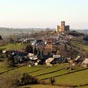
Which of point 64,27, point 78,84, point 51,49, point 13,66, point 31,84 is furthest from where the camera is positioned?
point 64,27

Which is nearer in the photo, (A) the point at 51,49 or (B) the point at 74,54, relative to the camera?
(B) the point at 74,54

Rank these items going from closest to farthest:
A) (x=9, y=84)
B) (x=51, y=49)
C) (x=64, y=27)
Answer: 1. (x=9, y=84)
2. (x=51, y=49)
3. (x=64, y=27)

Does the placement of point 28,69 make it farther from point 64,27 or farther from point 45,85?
point 64,27

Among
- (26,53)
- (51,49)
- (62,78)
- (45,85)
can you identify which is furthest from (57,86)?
(51,49)

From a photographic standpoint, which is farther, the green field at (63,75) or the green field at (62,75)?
the green field at (63,75)

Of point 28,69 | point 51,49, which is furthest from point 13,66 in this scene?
point 51,49

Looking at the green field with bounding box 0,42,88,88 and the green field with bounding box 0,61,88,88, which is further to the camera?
the green field with bounding box 0,61,88,88

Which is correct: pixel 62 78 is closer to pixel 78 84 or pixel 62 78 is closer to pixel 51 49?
pixel 78 84

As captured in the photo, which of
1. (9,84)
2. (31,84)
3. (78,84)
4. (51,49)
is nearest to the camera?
(9,84)

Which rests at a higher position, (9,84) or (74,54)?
(9,84)
